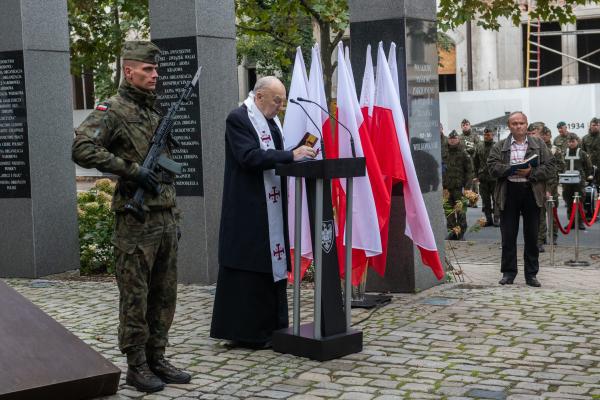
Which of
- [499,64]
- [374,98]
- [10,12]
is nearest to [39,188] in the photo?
[10,12]

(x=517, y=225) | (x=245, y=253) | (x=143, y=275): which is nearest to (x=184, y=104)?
(x=245, y=253)

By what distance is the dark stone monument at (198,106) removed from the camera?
10820mm

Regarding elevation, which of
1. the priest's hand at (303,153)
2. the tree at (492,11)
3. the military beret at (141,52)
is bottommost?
the priest's hand at (303,153)

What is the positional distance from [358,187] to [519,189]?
3.35 m

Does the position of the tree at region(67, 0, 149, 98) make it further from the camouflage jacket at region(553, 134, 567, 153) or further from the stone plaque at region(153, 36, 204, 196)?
the stone plaque at region(153, 36, 204, 196)

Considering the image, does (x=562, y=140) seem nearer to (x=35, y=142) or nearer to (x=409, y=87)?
(x=409, y=87)

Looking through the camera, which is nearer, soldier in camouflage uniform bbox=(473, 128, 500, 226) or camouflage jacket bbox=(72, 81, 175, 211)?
camouflage jacket bbox=(72, 81, 175, 211)

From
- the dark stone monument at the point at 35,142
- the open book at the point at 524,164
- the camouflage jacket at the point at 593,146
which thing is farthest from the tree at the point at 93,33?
the open book at the point at 524,164

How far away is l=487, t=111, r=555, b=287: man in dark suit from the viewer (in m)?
11.0

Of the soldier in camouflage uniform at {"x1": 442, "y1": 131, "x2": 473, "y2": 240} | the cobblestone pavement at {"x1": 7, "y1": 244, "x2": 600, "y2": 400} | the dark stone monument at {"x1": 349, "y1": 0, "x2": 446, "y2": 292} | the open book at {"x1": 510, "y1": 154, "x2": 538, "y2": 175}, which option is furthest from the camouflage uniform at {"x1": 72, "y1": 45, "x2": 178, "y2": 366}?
the soldier in camouflage uniform at {"x1": 442, "y1": 131, "x2": 473, "y2": 240}

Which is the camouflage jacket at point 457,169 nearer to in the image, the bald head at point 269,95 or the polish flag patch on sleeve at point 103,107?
the bald head at point 269,95

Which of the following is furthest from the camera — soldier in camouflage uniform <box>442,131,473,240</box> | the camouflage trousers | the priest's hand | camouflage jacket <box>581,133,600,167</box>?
camouflage jacket <box>581,133,600,167</box>

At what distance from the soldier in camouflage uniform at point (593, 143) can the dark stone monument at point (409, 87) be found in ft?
34.7

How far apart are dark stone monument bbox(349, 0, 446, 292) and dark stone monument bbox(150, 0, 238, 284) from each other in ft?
5.11
